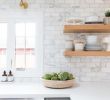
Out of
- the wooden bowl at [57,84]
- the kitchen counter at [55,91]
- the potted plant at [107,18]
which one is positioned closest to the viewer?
the kitchen counter at [55,91]

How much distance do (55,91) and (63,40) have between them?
2.70 feet

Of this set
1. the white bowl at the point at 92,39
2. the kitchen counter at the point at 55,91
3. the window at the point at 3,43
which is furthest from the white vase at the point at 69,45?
the window at the point at 3,43

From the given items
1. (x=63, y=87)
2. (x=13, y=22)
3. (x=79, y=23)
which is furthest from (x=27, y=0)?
(x=63, y=87)

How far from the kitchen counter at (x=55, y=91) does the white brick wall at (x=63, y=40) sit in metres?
0.27

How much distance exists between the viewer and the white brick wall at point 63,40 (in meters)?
2.97

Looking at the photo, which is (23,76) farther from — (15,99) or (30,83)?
(15,99)

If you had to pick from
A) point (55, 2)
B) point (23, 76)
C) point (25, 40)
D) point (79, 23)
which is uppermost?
point (55, 2)

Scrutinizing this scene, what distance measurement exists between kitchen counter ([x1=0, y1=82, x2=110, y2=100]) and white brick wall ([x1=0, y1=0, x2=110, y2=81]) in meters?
0.27

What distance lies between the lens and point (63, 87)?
255cm

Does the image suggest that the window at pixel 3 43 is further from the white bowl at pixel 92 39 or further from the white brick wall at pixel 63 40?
the white bowl at pixel 92 39

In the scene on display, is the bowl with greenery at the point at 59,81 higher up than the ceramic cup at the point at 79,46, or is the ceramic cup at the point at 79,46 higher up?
the ceramic cup at the point at 79,46

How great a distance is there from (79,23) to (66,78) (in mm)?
712

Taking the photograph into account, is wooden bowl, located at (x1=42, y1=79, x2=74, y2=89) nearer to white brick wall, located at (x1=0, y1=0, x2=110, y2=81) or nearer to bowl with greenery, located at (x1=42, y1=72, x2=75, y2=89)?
bowl with greenery, located at (x1=42, y1=72, x2=75, y2=89)

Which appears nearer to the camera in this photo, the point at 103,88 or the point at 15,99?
the point at 15,99
